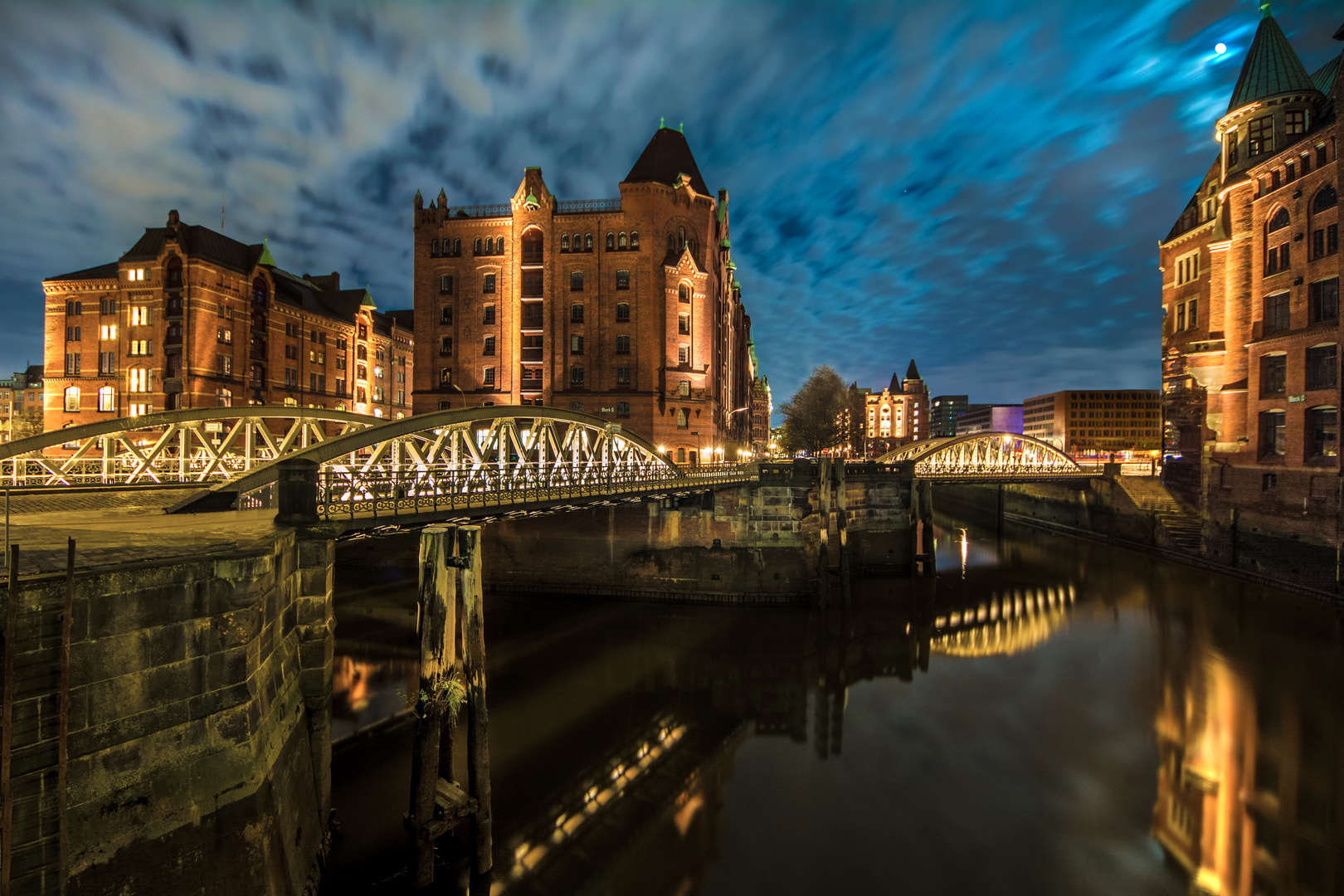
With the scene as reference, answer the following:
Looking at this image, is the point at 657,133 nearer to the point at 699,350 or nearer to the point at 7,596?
the point at 699,350

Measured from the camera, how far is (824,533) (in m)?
29.0

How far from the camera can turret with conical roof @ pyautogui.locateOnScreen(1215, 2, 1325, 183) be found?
32.6m

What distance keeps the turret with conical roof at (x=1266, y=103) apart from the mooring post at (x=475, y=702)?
155 ft

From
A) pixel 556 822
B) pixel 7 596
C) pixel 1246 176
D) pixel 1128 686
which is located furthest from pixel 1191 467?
pixel 7 596

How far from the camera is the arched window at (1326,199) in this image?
27422 millimetres

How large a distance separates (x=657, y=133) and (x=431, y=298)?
2380 cm

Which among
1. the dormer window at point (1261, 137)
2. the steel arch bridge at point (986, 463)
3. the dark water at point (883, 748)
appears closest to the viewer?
the dark water at point (883, 748)

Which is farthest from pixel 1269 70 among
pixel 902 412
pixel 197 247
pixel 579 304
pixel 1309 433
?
pixel 902 412

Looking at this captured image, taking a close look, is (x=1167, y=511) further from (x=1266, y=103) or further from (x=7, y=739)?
(x=7, y=739)

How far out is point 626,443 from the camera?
2858 cm

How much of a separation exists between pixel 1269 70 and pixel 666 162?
38.6m

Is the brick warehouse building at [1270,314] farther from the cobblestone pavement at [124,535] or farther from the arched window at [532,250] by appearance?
the arched window at [532,250]

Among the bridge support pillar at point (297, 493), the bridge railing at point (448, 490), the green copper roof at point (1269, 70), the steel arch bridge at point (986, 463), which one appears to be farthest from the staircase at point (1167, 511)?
the bridge support pillar at point (297, 493)

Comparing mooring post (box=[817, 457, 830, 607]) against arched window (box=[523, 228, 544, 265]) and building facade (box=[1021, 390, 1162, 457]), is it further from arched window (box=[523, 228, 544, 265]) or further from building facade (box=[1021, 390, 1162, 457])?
building facade (box=[1021, 390, 1162, 457])
